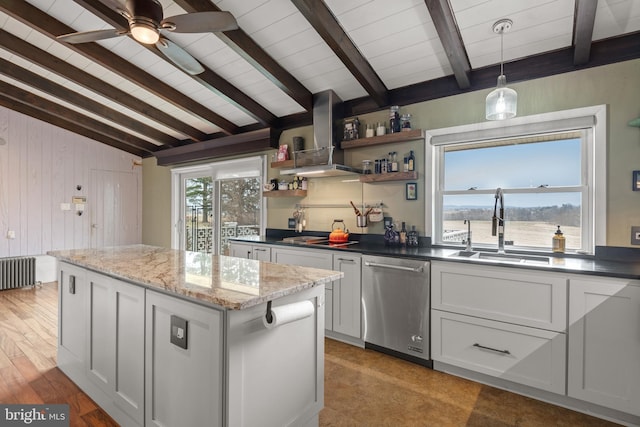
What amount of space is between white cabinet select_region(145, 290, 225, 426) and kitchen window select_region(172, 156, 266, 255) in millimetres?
3076

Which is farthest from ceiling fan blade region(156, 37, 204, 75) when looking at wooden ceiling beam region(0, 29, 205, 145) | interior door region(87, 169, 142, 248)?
interior door region(87, 169, 142, 248)

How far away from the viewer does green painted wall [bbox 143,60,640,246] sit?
7.61 ft

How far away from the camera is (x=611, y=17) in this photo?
2195mm

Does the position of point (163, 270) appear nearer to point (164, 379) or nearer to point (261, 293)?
point (164, 379)

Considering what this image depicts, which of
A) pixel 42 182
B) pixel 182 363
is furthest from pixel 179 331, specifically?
pixel 42 182

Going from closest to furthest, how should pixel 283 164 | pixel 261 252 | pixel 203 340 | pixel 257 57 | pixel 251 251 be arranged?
pixel 203 340 < pixel 257 57 < pixel 261 252 < pixel 251 251 < pixel 283 164

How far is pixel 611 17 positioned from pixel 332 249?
103 inches

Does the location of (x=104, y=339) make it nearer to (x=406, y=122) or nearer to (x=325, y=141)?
(x=325, y=141)

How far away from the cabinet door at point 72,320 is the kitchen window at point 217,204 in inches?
98.3

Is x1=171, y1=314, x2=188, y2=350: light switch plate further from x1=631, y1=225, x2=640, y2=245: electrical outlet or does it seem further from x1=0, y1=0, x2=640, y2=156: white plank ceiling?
x1=631, y1=225, x2=640, y2=245: electrical outlet

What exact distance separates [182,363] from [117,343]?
671 mm

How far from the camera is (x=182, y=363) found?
4.83 feet

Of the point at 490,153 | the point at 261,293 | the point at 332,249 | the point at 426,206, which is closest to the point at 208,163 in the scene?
the point at 332,249

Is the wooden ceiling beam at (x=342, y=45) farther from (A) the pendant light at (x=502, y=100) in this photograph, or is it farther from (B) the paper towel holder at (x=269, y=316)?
(B) the paper towel holder at (x=269, y=316)
